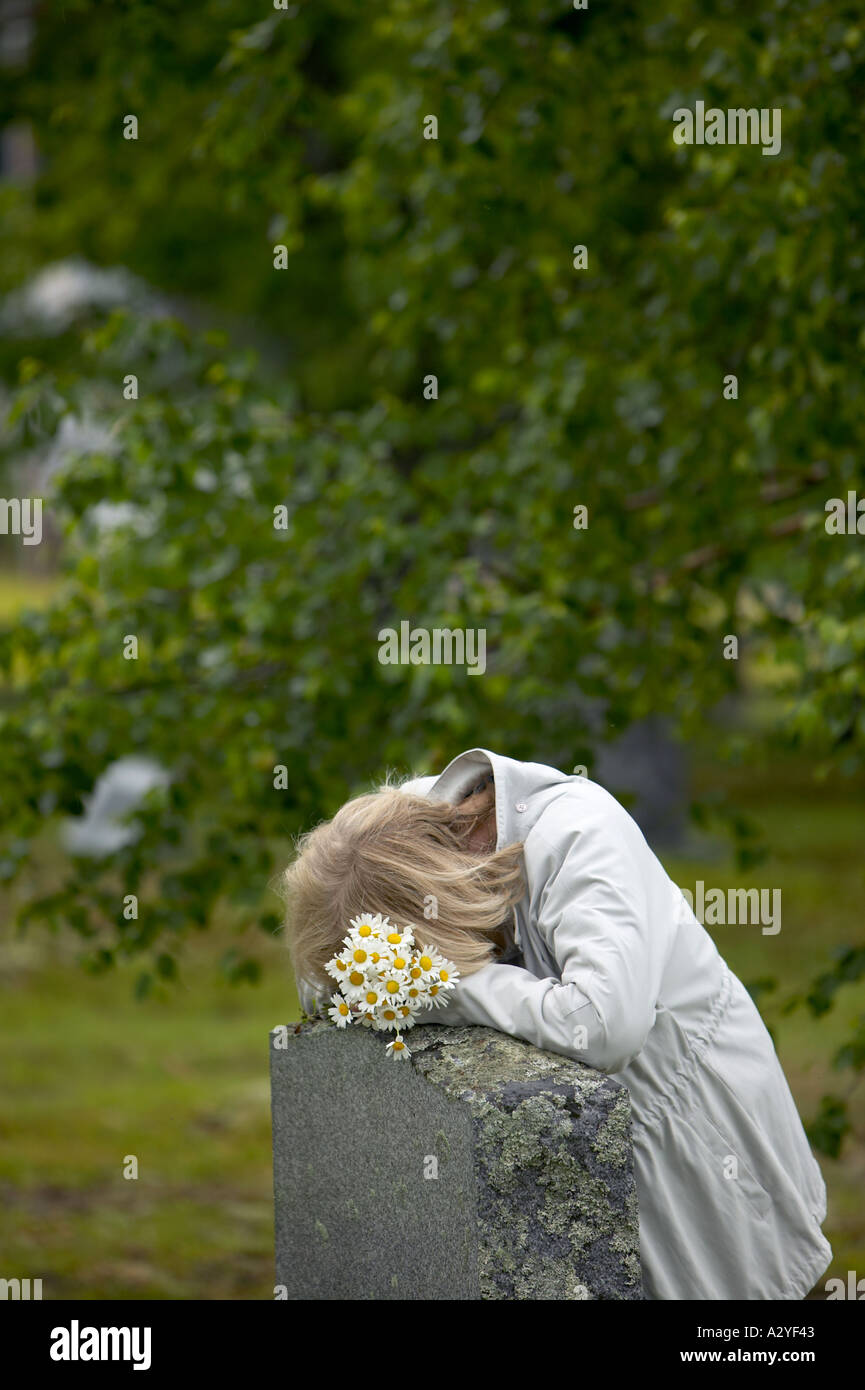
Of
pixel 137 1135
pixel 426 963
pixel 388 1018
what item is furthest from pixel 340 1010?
pixel 137 1135

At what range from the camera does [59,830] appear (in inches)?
677

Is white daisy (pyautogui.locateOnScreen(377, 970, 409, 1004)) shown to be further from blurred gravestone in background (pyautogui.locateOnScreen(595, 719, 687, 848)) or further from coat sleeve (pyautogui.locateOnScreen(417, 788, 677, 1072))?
blurred gravestone in background (pyautogui.locateOnScreen(595, 719, 687, 848))

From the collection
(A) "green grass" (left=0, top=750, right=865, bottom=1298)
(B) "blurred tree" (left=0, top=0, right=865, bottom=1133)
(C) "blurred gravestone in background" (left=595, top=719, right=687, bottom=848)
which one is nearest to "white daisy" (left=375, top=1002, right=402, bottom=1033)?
(B) "blurred tree" (left=0, top=0, right=865, bottom=1133)

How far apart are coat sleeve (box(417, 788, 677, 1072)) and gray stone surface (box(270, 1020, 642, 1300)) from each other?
6 centimetres

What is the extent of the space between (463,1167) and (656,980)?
43 cm

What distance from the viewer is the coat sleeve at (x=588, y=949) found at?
2.45 metres

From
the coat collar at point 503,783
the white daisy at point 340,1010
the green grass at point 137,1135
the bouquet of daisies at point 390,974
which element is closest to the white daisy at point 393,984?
the bouquet of daisies at point 390,974

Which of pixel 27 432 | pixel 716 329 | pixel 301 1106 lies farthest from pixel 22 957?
pixel 301 1106

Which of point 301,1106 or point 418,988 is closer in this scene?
point 418,988

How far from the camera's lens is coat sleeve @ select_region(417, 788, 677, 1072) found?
245 centimetres

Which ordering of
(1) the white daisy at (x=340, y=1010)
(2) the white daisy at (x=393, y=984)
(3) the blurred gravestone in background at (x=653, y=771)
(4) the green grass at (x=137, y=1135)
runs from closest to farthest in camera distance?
(2) the white daisy at (x=393, y=984) < (1) the white daisy at (x=340, y=1010) < (4) the green grass at (x=137, y=1135) < (3) the blurred gravestone in background at (x=653, y=771)

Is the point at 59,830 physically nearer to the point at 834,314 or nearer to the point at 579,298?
the point at 579,298

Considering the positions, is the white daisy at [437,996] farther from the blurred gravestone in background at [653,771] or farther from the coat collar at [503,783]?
the blurred gravestone in background at [653,771]
